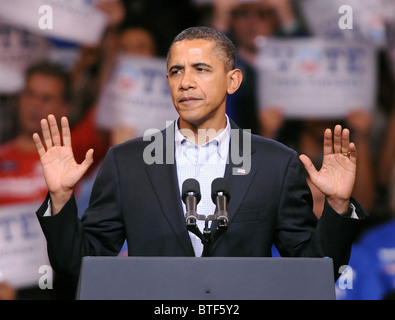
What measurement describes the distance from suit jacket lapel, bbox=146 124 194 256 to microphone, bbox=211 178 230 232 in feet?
0.96

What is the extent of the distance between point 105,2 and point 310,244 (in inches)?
97.6

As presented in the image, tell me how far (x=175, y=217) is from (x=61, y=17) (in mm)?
2271

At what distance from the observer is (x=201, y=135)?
2.28 metres

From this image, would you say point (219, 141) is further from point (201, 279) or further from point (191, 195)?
point (201, 279)

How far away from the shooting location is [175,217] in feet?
6.91

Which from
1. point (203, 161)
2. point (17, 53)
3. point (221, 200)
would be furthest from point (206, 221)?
point (17, 53)

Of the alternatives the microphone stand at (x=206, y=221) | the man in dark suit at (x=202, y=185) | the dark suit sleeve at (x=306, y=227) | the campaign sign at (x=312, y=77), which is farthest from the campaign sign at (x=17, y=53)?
the microphone stand at (x=206, y=221)

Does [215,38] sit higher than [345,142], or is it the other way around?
[215,38]

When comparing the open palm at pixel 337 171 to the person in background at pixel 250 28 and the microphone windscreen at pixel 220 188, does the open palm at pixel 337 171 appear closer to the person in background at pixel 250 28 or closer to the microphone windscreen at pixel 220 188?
the microphone windscreen at pixel 220 188

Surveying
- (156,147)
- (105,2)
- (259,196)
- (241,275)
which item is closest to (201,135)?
(156,147)

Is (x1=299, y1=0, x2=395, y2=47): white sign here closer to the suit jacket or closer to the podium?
the suit jacket

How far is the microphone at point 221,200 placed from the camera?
173 centimetres
